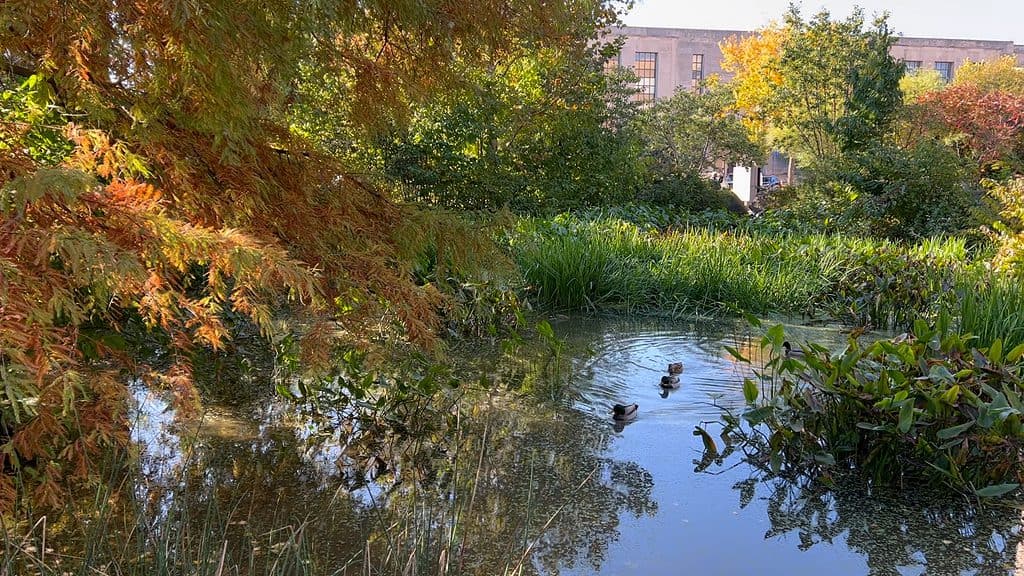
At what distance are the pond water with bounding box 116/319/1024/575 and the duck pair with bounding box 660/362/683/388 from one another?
17.5 inches

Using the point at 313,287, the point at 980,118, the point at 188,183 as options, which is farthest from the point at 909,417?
the point at 980,118

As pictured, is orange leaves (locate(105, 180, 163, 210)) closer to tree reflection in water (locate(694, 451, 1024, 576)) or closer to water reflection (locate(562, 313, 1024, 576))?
water reflection (locate(562, 313, 1024, 576))

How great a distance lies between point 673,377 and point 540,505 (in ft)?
6.25

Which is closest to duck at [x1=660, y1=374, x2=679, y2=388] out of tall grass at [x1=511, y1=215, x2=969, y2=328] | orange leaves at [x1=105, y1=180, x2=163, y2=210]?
tall grass at [x1=511, y1=215, x2=969, y2=328]

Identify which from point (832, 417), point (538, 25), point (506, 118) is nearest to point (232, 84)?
point (538, 25)

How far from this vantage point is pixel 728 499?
3.01 metres

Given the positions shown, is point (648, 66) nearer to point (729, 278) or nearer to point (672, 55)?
point (672, 55)

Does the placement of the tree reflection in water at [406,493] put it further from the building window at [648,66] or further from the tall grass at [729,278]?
the building window at [648,66]

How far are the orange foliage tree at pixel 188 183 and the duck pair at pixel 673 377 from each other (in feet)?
7.09

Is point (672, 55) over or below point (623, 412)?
over

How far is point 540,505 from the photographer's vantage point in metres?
2.85

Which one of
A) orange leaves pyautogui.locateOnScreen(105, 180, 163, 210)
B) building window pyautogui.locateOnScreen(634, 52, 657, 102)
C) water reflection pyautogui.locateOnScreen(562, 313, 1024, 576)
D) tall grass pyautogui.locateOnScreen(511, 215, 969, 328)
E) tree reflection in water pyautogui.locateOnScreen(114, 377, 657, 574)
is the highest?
building window pyautogui.locateOnScreen(634, 52, 657, 102)

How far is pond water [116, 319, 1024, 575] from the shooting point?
2.47 m

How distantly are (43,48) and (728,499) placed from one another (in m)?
2.44
